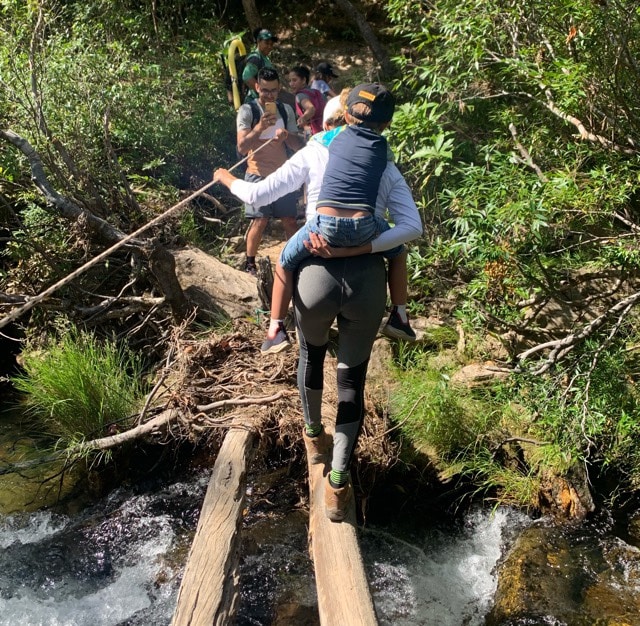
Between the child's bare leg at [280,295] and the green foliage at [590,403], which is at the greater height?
the child's bare leg at [280,295]

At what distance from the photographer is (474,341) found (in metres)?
4.73

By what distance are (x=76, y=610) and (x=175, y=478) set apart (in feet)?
3.65

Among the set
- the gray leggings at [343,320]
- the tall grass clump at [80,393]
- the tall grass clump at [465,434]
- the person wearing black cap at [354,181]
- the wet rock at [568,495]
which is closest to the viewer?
the person wearing black cap at [354,181]

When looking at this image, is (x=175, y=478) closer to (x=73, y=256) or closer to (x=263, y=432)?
(x=263, y=432)

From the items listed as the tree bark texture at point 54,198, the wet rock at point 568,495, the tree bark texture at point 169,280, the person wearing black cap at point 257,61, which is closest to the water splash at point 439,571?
the wet rock at point 568,495

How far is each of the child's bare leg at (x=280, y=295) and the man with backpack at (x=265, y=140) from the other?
91.7 inches

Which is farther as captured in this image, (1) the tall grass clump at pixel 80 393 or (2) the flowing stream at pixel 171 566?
(1) the tall grass clump at pixel 80 393

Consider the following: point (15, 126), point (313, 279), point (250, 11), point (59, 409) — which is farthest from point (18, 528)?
point (250, 11)

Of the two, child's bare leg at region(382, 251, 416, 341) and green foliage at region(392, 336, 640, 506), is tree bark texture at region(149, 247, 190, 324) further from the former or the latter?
child's bare leg at region(382, 251, 416, 341)

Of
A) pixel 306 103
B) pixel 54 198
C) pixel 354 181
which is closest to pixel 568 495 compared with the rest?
pixel 354 181

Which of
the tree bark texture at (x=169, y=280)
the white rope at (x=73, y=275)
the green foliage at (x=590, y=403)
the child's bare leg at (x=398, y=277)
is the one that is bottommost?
the green foliage at (x=590, y=403)

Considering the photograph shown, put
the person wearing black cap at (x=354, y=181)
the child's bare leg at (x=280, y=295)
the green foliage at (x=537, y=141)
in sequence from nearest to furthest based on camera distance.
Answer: the person wearing black cap at (x=354, y=181)
the child's bare leg at (x=280, y=295)
the green foliage at (x=537, y=141)

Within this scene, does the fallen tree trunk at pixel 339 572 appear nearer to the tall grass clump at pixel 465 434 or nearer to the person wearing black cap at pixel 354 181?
the person wearing black cap at pixel 354 181

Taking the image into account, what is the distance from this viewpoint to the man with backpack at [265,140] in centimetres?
505
